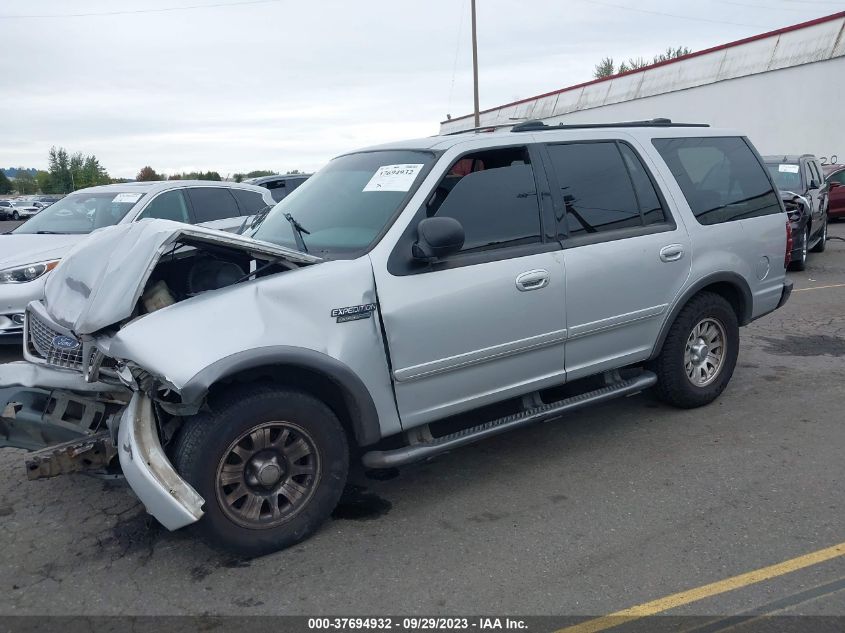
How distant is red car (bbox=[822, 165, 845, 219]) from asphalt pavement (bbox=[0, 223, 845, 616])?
1531 cm

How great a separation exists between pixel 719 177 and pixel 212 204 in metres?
6.02

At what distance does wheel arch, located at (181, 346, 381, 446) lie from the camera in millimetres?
3209

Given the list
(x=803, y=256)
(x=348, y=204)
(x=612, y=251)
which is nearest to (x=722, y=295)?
(x=612, y=251)

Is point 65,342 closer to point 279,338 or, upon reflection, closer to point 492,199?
point 279,338

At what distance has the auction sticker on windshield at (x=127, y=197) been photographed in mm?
8453

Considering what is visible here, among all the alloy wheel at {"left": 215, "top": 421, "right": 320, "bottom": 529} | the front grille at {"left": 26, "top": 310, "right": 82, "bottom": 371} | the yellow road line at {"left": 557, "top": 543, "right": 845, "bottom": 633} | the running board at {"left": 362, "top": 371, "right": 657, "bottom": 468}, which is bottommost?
the yellow road line at {"left": 557, "top": 543, "right": 845, "bottom": 633}

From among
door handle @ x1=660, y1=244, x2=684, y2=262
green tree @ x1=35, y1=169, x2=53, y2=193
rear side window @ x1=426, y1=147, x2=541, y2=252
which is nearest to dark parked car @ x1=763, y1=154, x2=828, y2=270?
door handle @ x1=660, y1=244, x2=684, y2=262

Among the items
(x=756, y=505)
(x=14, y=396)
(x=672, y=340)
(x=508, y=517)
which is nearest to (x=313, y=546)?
(x=508, y=517)

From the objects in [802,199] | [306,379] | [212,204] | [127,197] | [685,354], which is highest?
[127,197]

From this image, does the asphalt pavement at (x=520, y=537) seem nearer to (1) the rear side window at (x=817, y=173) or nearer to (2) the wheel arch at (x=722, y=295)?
(2) the wheel arch at (x=722, y=295)

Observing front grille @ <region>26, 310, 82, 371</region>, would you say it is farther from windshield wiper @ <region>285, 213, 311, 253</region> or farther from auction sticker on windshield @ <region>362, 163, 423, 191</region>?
auction sticker on windshield @ <region>362, 163, 423, 191</region>

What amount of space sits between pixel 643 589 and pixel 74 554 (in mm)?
2719

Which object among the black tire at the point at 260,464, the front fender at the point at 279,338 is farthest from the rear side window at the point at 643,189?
the black tire at the point at 260,464

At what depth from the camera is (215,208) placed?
9.15 meters
